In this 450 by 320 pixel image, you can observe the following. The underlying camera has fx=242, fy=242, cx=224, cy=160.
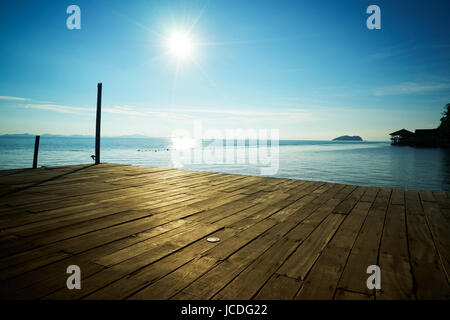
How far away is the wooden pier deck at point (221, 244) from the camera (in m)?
1.52

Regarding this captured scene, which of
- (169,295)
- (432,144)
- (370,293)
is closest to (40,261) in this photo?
(169,295)

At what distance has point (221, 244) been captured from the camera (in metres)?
2.18

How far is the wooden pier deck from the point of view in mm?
1521

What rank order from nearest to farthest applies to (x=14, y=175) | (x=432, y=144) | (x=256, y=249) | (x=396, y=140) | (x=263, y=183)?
(x=256, y=249)
(x=263, y=183)
(x=14, y=175)
(x=432, y=144)
(x=396, y=140)

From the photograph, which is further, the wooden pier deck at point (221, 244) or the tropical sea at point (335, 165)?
the tropical sea at point (335, 165)

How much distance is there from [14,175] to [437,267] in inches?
297

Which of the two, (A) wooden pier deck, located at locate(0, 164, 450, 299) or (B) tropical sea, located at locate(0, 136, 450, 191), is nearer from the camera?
(A) wooden pier deck, located at locate(0, 164, 450, 299)

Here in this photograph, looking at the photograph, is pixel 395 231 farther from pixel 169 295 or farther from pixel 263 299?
pixel 169 295

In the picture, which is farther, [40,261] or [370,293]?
[40,261]

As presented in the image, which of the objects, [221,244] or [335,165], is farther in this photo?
[335,165]

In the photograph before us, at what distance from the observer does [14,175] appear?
18.5 ft

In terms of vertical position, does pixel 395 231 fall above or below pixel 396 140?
below
